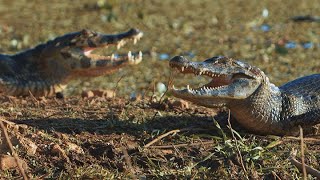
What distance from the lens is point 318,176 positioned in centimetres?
492

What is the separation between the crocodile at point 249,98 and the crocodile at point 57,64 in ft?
10.2

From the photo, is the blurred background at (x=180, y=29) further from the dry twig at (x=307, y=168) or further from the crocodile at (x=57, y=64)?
the dry twig at (x=307, y=168)

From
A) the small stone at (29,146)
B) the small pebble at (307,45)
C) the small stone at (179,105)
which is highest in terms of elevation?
the small stone at (29,146)

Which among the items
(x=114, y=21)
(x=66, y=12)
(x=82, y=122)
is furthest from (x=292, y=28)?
(x=82, y=122)

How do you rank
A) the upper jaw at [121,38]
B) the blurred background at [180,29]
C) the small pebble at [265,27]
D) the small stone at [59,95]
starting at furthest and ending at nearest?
the small pebble at [265,27]
the blurred background at [180,29]
the upper jaw at [121,38]
the small stone at [59,95]

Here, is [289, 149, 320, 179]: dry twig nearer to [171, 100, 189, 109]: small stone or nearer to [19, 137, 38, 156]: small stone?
[171, 100, 189, 109]: small stone

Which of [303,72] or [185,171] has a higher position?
[185,171]

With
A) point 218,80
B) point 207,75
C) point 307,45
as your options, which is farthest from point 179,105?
point 307,45

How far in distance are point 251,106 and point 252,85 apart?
16 cm

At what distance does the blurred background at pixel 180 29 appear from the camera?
10.3 meters

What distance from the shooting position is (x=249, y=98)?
18.6ft

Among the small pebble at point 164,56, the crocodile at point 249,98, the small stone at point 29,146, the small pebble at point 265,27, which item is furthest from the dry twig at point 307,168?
the small pebble at point 265,27

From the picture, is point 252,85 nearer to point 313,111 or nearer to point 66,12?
point 313,111

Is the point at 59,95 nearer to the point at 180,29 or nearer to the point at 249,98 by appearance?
the point at 249,98
